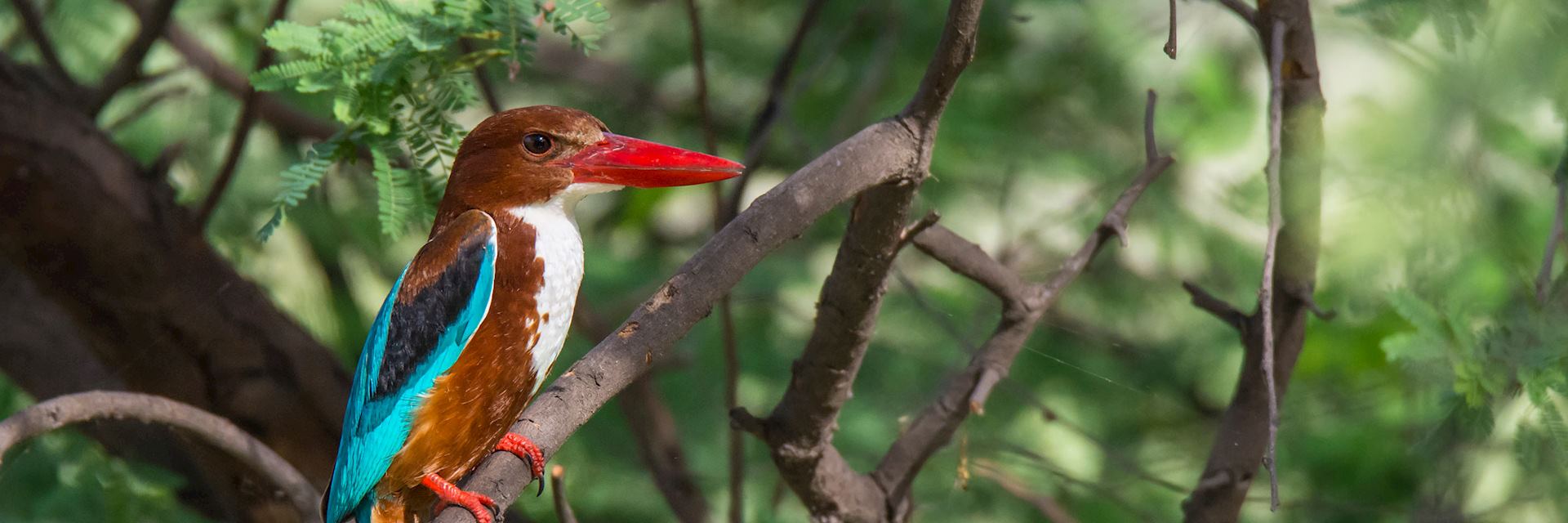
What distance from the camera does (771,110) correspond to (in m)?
3.75

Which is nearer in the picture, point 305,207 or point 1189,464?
point 305,207

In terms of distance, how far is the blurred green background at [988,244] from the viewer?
364 cm

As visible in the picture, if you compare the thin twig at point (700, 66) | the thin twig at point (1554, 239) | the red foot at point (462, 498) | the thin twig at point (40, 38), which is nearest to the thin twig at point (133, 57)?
the thin twig at point (40, 38)

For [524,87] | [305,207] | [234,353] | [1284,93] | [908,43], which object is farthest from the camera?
[524,87]

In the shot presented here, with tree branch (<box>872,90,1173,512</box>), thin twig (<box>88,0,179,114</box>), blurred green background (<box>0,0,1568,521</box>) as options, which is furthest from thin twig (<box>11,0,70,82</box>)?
tree branch (<box>872,90,1173,512</box>)

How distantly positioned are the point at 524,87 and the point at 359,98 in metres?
2.35

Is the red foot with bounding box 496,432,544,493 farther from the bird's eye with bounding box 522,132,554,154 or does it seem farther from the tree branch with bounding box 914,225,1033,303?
the tree branch with bounding box 914,225,1033,303

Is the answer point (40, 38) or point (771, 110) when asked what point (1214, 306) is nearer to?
point (771, 110)

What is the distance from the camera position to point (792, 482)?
246 cm

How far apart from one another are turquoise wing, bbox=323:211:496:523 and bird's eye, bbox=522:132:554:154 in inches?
5.2

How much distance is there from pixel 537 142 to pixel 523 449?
1.65 feet

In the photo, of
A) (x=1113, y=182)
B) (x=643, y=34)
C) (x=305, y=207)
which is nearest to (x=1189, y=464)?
(x=1113, y=182)

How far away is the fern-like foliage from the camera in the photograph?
2.18 metres

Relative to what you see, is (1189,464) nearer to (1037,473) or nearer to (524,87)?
(1037,473)
